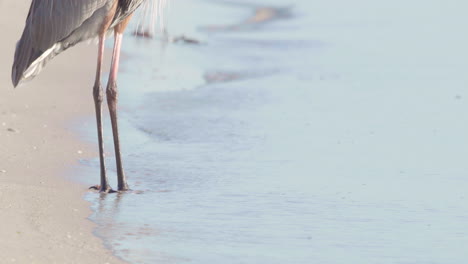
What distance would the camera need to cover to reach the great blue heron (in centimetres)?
752

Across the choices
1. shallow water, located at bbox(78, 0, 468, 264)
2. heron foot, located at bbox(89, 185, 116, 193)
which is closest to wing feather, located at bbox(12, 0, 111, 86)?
shallow water, located at bbox(78, 0, 468, 264)

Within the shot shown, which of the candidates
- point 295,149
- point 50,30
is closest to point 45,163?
point 50,30

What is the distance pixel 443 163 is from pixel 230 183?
1669mm

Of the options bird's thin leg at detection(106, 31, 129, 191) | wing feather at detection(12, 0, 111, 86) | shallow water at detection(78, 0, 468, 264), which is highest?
wing feather at detection(12, 0, 111, 86)

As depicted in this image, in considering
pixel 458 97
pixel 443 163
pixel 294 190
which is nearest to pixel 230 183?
pixel 294 190

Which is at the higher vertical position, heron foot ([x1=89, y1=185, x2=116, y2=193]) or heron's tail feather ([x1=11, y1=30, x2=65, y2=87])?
heron's tail feather ([x1=11, y1=30, x2=65, y2=87])

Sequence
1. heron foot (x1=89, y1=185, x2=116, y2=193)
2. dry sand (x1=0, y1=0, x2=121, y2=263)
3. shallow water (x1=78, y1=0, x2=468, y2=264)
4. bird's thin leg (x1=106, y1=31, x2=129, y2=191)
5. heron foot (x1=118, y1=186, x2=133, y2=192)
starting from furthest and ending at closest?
bird's thin leg (x1=106, y1=31, x2=129, y2=191), heron foot (x1=118, y1=186, x2=133, y2=192), heron foot (x1=89, y1=185, x2=116, y2=193), shallow water (x1=78, y1=0, x2=468, y2=264), dry sand (x1=0, y1=0, x2=121, y2=263)

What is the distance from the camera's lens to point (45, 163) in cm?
750

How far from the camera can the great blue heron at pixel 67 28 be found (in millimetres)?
7516

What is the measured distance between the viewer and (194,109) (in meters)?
10.4

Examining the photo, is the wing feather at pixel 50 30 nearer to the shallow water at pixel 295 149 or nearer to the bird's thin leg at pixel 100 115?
the bird's thin leg at pixel 100 115

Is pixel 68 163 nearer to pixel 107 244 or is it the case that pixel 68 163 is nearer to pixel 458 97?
pixel 107 244

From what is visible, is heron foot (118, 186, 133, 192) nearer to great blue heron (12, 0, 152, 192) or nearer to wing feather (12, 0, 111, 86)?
great blue heron (12, 0, 152, 192)

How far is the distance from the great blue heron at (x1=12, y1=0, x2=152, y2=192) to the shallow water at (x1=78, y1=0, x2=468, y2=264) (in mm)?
786
